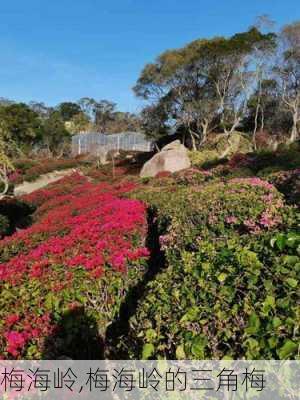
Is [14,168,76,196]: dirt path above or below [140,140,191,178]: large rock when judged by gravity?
below

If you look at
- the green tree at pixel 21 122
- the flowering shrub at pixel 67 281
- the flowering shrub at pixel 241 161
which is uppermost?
the green tree at pixel 21 122

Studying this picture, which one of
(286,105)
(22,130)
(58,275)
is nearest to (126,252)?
(58,275)

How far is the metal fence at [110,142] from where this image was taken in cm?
4891

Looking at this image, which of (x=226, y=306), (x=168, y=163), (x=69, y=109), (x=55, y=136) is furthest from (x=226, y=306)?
(x=69, y=109)

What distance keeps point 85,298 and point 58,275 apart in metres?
0.54

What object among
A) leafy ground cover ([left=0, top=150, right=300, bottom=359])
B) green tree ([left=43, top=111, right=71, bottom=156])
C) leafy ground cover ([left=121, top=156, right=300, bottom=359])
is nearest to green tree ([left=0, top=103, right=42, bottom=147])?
green tree ([left=43, top=111, right=71, bottom=156])

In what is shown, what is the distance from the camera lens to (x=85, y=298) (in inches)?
154

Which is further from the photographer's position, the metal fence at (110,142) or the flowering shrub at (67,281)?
the metal fence at (110,142)

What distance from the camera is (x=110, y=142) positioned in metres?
49.2

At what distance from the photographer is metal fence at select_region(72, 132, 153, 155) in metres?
48.9

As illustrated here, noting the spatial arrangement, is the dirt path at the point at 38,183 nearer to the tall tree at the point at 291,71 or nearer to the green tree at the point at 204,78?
the green tree at the point at 204,78

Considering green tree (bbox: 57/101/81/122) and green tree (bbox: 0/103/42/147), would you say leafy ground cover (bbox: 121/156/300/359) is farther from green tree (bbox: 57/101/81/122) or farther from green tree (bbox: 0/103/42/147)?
green tree (bbox: 57/101/81/122)

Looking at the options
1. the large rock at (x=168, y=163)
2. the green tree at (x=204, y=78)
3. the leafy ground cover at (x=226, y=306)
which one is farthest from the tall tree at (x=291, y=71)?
the leafy ground cover at (x=226, y=306)

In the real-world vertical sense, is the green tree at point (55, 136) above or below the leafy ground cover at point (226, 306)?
above
